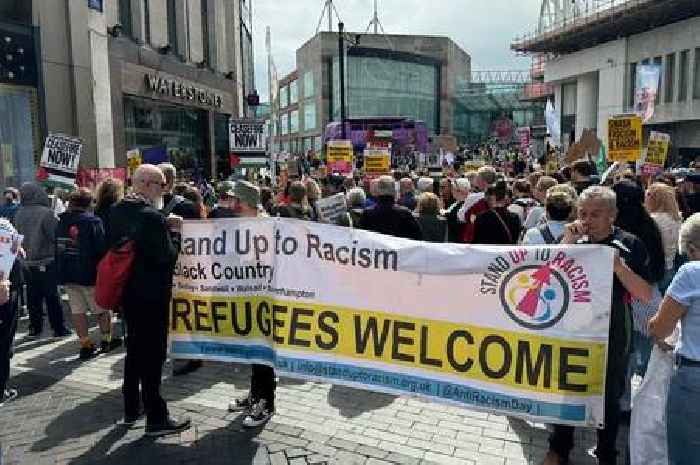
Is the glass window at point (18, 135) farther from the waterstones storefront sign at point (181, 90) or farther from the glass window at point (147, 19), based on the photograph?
the glass window at point (147, 19)

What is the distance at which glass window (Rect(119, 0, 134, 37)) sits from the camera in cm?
1944

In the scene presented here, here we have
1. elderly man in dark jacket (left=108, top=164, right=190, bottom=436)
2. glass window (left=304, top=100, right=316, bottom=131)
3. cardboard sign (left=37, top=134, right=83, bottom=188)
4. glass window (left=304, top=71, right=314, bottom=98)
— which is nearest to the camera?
elderly man in dark jacket (left=108, top=164, right=190, bottom=436)

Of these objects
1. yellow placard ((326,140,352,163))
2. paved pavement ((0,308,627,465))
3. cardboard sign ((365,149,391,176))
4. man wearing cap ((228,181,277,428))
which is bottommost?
paved pavement ((0,308,627,465))

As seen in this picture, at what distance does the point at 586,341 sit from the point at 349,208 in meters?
4.27

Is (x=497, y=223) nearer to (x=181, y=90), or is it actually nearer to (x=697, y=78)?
(x=181, y=90)

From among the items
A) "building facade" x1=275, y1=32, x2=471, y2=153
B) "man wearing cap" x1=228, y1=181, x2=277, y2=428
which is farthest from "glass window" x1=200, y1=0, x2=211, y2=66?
"building facade" x1=275, y1=32, x2=471, y2=153

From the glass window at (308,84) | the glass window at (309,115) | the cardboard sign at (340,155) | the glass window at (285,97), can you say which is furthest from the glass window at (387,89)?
the cardboard sign at (340,155)

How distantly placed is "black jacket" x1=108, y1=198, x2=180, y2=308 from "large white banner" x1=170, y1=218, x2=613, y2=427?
1.35ft

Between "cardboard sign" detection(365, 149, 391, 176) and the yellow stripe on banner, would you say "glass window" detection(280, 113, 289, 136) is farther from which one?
the yellow stripe on banner

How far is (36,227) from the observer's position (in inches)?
301

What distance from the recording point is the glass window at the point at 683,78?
34.6 m

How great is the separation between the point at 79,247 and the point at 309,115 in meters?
83.6

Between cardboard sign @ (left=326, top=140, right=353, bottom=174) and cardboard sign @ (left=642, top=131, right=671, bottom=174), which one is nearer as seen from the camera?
cardboard sign @ (left=642, top=131, right=671, bottom=174)

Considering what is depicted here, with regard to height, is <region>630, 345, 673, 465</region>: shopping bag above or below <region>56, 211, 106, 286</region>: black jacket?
below
